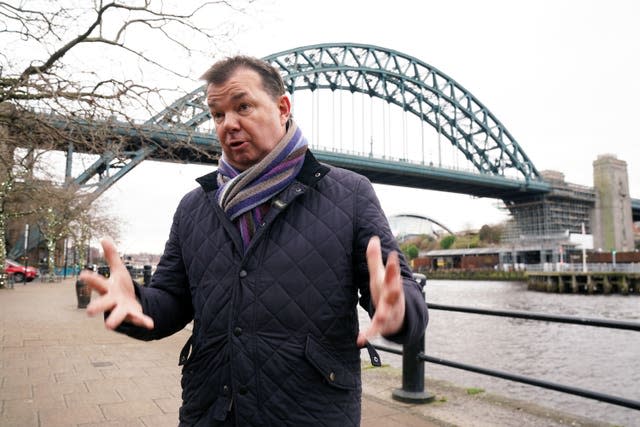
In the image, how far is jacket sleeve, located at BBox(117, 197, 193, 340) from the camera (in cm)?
148

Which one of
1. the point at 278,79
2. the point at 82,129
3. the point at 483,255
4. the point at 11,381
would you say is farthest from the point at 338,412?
the point at 483,255

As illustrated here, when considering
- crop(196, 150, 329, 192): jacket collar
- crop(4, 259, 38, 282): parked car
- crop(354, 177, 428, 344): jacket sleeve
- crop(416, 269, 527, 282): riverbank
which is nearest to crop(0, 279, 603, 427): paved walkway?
crop(354, 177, 428, 344): jacket sleeve

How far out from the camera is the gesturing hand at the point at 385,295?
1.04 metres

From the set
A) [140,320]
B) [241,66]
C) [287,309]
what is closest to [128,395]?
[140,320]

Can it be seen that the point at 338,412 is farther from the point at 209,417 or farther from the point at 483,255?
the point at 483,255

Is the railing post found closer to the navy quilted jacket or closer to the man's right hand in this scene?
the navy quilted jacket

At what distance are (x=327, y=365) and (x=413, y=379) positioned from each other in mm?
2652

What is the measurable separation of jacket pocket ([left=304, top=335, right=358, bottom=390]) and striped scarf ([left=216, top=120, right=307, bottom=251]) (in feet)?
1.07

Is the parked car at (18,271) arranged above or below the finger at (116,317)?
below

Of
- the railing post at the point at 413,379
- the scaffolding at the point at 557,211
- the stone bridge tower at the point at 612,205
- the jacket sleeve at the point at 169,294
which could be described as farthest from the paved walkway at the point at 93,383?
the stone bridge tower at the point at 612,205

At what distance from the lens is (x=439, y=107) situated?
194 ft

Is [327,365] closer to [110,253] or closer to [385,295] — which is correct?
[385,295]

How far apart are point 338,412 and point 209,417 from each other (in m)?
0.35

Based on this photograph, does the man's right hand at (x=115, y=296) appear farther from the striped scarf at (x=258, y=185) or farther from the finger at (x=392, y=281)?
the finger at (x=392, y=281)
